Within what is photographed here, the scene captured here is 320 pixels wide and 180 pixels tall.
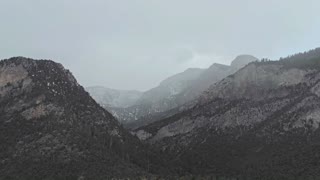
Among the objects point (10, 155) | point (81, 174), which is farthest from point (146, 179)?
point (10, 155)

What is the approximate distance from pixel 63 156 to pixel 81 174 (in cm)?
1585

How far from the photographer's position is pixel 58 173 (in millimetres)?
187375

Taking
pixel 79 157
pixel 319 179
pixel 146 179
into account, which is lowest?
pixel 319 179

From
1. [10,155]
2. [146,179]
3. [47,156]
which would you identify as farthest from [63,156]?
[146,179]

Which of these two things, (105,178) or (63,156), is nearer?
(105,178)

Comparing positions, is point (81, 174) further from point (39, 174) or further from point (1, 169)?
point (1, 169)

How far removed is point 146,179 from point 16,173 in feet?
150

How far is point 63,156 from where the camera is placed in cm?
19925

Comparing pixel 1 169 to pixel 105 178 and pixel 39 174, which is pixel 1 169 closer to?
pixel 39 174

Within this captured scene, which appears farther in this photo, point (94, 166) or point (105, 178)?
point (94, 166)

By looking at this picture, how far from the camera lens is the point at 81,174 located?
187 metres

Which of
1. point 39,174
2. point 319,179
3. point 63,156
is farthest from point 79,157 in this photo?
point 319,179

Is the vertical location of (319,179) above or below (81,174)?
below

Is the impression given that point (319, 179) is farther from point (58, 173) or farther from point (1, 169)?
point (1, 169)
